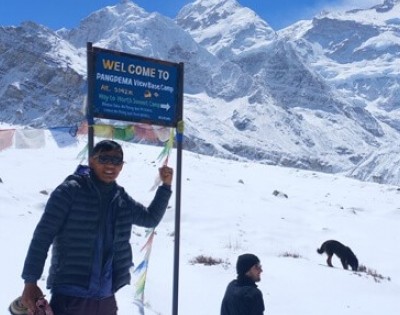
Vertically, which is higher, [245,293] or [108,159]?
[108,159]

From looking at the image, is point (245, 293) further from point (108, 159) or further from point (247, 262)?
point (108, 159)

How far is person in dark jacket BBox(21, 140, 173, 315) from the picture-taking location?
15.0ft

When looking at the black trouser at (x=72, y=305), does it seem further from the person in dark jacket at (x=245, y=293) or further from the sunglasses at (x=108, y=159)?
the person in dark jacket at (x=245, y=293)

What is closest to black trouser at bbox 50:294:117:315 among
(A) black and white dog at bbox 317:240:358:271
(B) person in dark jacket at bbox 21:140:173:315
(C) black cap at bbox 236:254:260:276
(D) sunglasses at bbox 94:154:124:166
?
(B) person in dark jacket at bbox 21:140:173:315

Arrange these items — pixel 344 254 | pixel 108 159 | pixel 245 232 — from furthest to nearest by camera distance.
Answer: pixel 245 232 < pixel 344 254 < pixel 108 159

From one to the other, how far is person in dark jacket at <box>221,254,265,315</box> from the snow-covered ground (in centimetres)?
192

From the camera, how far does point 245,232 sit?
1761 centimetres

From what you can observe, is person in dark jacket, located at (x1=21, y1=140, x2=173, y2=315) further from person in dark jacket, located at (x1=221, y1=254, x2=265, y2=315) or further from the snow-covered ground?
the snow-covered ground

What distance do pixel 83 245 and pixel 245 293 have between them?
2.04 meters

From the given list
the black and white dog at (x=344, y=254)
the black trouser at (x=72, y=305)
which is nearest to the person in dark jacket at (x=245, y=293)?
the black trouser at (x=72, y=305)

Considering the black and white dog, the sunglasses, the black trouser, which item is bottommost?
the black and white dog

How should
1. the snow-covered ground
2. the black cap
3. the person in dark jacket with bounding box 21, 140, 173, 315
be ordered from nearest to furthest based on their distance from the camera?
the person in dark jacket with bounding box 21, 140, 173, 315 → the black cap → the snow-covered ground

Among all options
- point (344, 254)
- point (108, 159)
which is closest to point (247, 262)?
point (108, 159)

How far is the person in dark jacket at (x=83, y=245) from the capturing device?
180 inches
